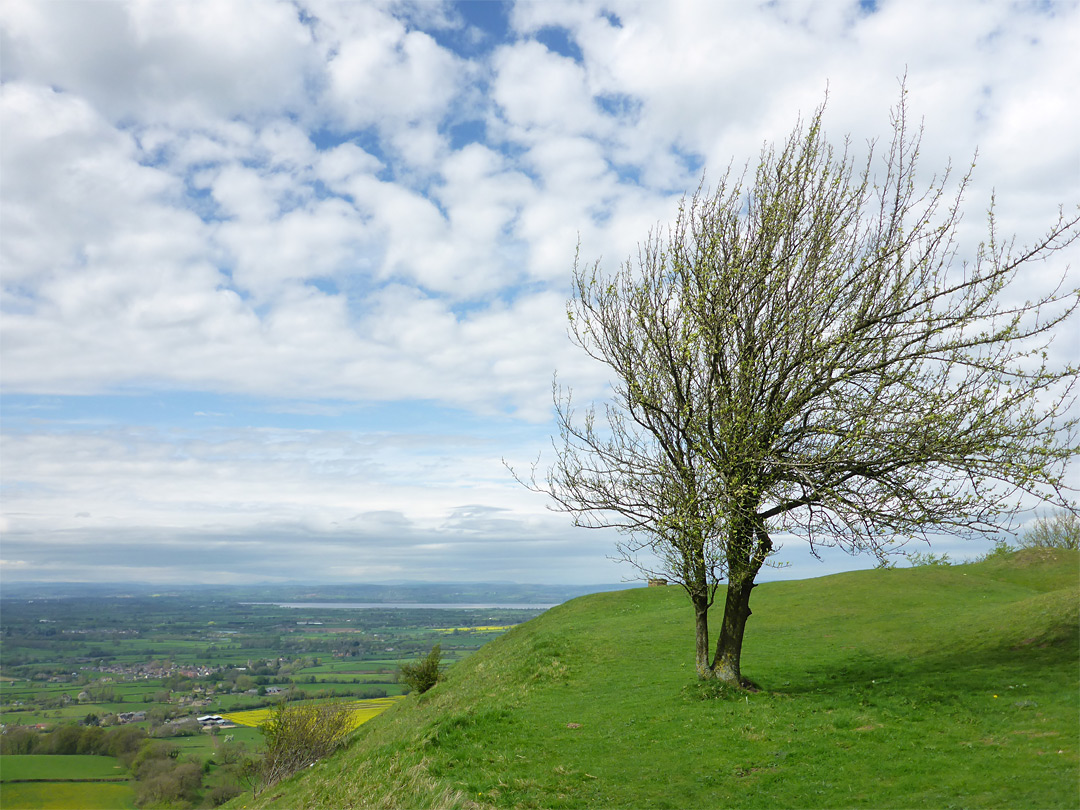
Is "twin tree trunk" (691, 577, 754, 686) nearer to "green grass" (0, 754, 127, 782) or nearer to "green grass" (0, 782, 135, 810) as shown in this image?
"green grass" (0, 782, 135, 810)

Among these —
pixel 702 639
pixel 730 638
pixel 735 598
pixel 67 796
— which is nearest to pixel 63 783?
pixel 67 796

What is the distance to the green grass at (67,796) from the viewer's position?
67938mm

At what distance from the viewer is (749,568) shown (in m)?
20.4

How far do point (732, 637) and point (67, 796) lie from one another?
90.4 m

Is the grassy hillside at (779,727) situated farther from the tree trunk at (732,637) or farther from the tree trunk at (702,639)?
the tree trunk at (732,637)

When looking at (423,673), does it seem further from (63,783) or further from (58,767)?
(58,767)

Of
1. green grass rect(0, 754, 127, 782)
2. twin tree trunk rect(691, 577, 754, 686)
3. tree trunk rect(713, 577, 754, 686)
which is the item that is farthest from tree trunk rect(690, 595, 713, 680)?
green grass rect(0, 754, 127, 782)

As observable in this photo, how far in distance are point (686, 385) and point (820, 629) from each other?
19.6 meters

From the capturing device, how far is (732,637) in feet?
71.6

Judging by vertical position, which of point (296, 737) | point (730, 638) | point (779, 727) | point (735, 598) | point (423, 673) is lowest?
point (296, 737)

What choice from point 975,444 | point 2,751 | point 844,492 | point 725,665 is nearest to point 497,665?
point 725,665

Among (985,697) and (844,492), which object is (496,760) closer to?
(844,492)

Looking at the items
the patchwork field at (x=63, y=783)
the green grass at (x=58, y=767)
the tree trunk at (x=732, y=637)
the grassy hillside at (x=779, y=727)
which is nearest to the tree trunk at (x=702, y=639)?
the tree trunk at (x=732, y=637)

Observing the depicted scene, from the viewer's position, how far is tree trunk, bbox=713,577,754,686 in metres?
21.7
